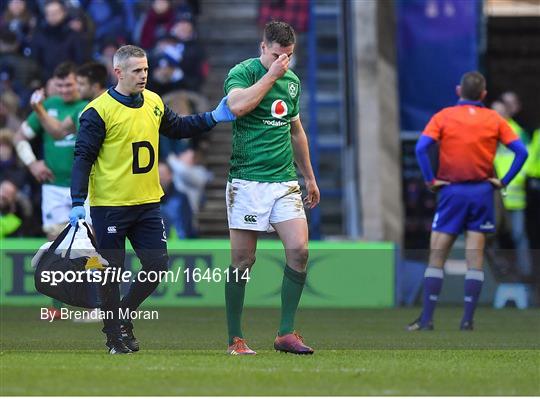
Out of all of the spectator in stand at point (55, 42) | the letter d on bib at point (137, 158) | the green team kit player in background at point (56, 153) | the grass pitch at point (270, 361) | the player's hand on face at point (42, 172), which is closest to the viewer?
the grass pitch at point (270, 361)

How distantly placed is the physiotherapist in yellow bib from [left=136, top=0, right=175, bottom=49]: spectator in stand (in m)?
10.0

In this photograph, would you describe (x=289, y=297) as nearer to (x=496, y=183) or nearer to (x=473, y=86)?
(x=496, y=183)

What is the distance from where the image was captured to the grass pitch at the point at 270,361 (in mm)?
8633

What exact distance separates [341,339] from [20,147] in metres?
4.09

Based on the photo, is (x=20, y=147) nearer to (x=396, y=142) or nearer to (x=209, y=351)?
(x=209, y=351)

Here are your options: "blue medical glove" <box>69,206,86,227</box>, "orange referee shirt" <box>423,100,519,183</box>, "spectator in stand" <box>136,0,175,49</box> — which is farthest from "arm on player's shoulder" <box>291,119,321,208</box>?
"spectator in stand" <box>136,0,175,49</box>

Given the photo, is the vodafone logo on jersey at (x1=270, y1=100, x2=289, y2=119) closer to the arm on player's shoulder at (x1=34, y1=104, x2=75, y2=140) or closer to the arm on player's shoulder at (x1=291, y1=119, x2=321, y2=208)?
the arm on player's shoulder at (x1=291, y1=119, x2=321, y2=208)

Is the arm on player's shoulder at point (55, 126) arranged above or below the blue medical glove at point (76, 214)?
above

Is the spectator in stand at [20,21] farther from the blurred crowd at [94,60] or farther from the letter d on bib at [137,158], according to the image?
the letter d on bib at [137,158]

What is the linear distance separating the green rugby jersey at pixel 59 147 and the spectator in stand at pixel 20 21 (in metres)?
6.07

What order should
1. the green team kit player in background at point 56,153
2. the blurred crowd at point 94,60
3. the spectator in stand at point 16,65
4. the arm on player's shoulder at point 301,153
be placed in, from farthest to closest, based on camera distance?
the spectator in stand at point 16,65 → the blurred crowd at point 94,60 → the green team kit player in background at point 56,153 → the arm on player's shoulder at point 301,153

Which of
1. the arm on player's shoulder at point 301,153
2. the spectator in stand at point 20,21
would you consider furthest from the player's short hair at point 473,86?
the spectator in stand at point 20,21

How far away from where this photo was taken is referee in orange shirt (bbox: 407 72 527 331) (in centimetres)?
1436

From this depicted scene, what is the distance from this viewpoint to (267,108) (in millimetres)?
10586
